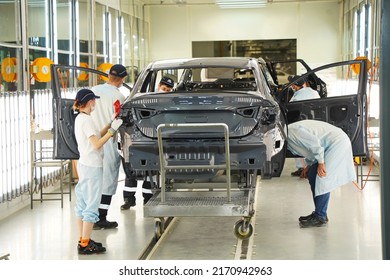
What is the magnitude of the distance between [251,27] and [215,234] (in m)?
14.3

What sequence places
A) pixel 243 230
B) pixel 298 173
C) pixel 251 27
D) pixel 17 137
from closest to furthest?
pixel 243 230 < pixel 17 137 < pixel 298 173 < pixel 251 27

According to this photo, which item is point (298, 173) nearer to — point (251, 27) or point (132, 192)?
point (132, 192)

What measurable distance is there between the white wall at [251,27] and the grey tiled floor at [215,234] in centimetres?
1164

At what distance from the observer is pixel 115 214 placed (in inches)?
333

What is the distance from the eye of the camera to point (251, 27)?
21.0 metres

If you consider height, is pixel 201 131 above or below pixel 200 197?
above

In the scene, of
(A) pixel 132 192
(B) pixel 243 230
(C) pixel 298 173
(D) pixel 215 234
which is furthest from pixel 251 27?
(B) pixel 243 230

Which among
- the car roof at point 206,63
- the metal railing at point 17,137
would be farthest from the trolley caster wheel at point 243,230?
the metal railing at point 17,137

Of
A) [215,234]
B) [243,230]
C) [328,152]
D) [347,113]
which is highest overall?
[347,113]

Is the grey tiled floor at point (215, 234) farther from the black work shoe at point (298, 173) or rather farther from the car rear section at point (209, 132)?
the black work shoe at point (298, 173)

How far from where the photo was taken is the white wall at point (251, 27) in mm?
20531

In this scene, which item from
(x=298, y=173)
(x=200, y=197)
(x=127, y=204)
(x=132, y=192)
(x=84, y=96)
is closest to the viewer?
(x=84, y=96)
